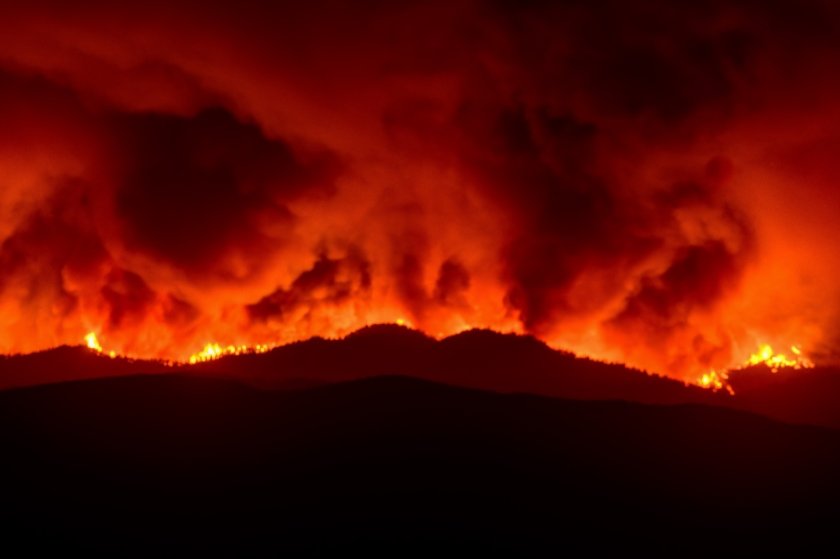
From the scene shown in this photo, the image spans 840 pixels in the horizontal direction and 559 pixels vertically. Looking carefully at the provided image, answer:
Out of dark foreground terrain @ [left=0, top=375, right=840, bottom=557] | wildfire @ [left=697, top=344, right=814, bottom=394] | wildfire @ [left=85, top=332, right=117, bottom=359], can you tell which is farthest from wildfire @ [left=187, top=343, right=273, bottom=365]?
wildfire @ [left=697, top=344, right=814, bottom=394]

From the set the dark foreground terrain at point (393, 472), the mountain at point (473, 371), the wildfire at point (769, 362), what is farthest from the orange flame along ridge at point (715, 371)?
the dark foreground terrain at point (393, 472)

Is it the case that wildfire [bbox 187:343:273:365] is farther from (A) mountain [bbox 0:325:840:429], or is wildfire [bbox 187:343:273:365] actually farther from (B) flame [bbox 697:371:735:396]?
(B) flame [bbox 697:371:735:396]

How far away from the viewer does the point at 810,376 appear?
503 inches

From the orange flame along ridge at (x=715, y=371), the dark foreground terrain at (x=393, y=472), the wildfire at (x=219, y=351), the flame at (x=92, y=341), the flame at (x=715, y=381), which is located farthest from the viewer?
the flame at (x=92, y=341)

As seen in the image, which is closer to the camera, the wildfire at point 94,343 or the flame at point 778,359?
the flame at point 778,359

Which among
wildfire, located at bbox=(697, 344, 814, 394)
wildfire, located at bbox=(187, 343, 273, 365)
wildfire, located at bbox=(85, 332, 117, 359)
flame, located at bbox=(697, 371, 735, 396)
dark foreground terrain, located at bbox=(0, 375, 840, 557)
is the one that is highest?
wildfire, located at bbox=(85, 332, 117, 359)

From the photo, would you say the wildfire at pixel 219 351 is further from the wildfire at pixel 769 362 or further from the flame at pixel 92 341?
the wildfire at pixel 769 362

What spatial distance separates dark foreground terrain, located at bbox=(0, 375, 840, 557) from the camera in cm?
616

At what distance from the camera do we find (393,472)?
22.4 feet

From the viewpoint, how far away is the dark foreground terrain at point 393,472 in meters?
6.16

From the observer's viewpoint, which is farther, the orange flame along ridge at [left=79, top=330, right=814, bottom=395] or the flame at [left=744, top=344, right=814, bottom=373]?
the flame at [left=744, top=344, right=814, bottom=373]

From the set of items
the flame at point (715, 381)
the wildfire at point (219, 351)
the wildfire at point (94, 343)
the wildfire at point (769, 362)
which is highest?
the wildfire at point (94, 343)

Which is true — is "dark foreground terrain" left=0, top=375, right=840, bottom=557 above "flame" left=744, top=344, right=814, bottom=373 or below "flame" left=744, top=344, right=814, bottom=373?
below

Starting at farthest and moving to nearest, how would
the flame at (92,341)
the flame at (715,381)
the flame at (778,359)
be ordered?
1. the flame at (92,341)
2. the flame at (778,359)
3. the flame at (715,381)
